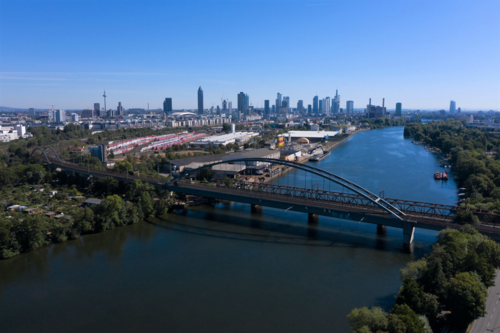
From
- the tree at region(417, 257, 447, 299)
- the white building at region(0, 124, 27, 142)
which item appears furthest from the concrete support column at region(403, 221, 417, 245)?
the white building at region(0, 124, 27, 142)

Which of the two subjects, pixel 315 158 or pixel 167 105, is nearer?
pixel 315 158

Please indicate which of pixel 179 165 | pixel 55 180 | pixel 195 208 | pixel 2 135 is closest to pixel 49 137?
pixel 2 135

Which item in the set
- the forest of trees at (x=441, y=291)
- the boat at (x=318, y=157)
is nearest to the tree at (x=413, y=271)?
the forest of trees at (x=441, y=291)

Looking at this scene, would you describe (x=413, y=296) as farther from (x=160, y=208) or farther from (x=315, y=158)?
(x=315, y=158)

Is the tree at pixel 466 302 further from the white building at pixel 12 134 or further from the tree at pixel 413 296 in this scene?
the white building at pixel 12 134

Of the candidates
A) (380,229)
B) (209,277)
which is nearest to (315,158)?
(380,229)

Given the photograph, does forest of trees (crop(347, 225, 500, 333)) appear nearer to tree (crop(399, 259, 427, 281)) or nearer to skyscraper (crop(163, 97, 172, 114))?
tree (crop(399, 259, 427, 281))
